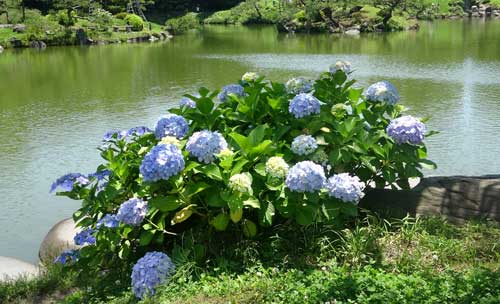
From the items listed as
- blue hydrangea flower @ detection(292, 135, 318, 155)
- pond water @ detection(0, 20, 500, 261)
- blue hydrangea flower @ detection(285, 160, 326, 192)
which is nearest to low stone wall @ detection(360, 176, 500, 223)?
blue hydrangea flower @ detection(292, 135, 318, 155)

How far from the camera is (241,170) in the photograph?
10.4 ft

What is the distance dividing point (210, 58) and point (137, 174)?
18284 millimetres

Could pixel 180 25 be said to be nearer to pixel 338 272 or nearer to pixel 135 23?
pixel 135 23

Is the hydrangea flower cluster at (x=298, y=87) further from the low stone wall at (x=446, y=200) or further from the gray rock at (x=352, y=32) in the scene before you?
the gray rock at (x=352, y=32)

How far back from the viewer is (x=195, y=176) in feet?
10.6

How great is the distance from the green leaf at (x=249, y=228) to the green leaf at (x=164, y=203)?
1.37 feet

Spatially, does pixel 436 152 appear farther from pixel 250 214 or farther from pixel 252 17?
pixel 252 17

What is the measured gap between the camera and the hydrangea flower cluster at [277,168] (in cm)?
302

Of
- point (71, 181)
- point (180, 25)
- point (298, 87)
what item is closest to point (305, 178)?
point (298, 87)

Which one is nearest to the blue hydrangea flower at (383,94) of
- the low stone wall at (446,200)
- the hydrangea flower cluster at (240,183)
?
the low stone wall at (446,200)

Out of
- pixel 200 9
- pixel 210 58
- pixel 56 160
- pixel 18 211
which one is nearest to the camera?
pixel 18 211

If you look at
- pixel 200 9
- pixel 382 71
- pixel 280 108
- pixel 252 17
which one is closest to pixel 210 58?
pixel 382 71

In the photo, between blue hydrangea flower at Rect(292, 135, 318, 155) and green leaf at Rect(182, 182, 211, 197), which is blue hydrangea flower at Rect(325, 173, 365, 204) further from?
green leaf at Rect(182, 182, 211, 197)

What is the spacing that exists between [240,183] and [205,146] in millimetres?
318
